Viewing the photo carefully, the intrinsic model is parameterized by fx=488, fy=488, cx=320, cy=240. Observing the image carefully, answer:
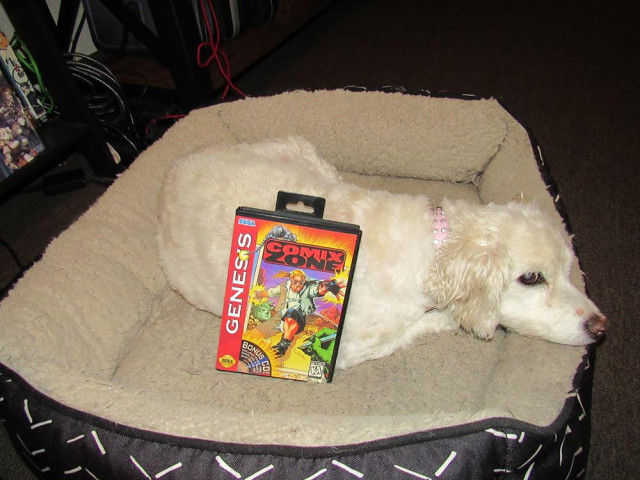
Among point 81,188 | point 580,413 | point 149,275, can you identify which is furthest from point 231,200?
point 81,188

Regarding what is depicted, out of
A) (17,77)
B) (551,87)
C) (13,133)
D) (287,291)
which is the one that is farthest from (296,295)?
(551,87)

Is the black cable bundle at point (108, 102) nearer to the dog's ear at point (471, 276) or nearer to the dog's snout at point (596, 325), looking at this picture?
the dog's ear at point (471, 276)

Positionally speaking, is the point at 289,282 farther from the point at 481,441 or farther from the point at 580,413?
the point at 580,413

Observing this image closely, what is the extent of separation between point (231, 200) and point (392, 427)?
34.9 inches

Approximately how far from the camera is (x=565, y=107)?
339 cm

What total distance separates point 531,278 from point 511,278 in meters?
0.07

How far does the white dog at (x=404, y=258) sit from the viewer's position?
1.49 meters

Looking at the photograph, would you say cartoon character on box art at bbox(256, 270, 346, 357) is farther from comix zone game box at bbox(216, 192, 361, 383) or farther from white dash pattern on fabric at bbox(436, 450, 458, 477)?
white dash pattern on fabric at bbox(436, 450, 458, 477)

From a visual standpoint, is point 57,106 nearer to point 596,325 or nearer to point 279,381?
point 279,381

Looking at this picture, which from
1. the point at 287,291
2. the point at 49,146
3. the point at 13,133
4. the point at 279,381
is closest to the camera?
the point at 287,291

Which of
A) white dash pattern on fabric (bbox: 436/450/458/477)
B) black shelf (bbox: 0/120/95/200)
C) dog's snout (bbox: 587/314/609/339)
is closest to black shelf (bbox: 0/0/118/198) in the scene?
black shelf (bbox: 0/120/95/200)

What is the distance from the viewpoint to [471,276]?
1.44 metres

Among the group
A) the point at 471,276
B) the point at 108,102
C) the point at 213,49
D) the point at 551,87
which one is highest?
the point at 551,87

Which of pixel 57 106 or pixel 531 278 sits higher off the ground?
pixel 57 106
